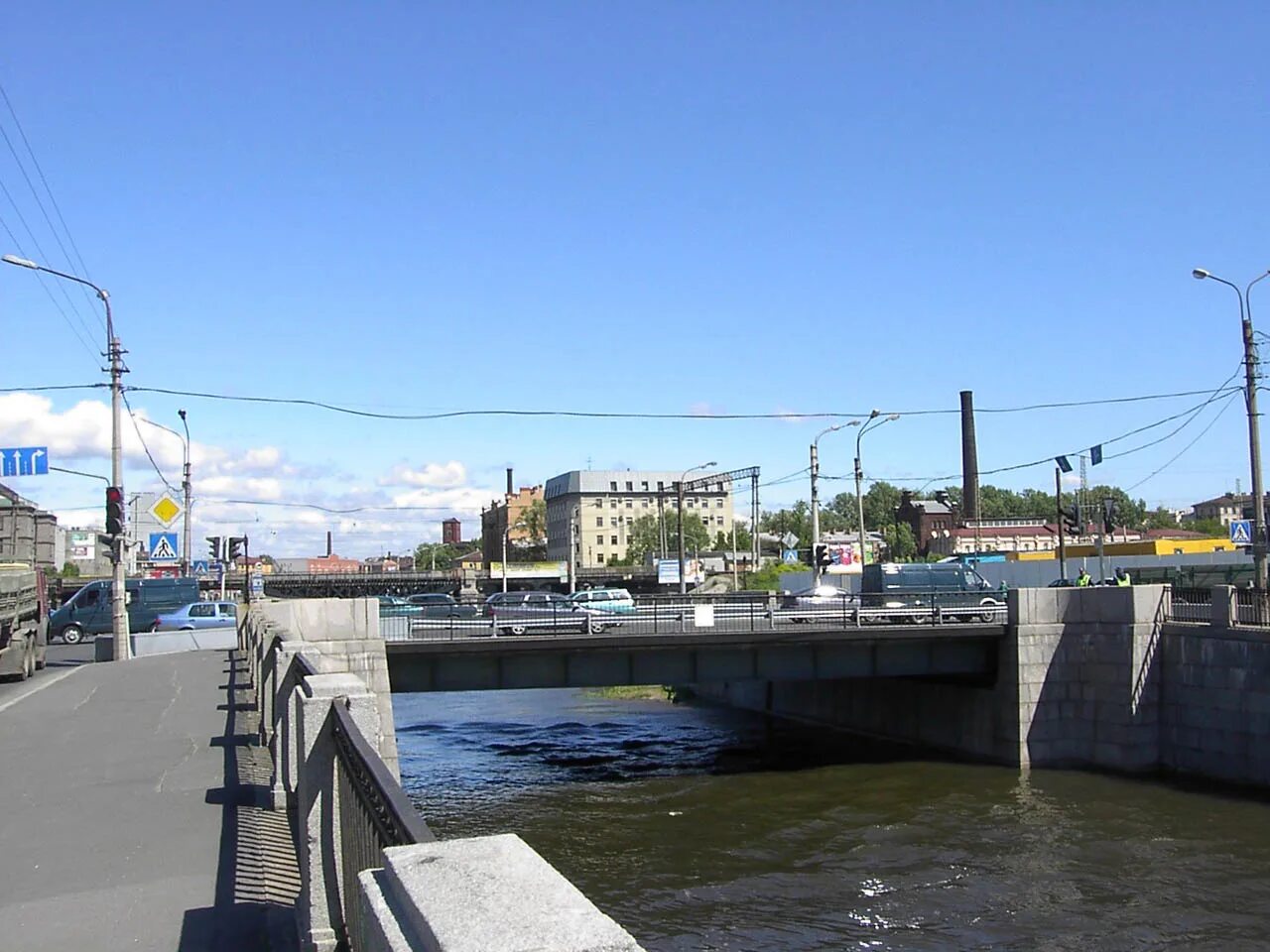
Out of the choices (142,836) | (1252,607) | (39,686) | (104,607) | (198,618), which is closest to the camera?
(142,836)

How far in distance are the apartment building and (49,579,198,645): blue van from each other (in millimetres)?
118540

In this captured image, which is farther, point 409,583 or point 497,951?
point 409,583

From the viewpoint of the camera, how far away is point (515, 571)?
12475 cm

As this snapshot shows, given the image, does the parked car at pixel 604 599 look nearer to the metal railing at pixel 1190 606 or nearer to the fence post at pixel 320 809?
the metal railing at pixel 1190 606

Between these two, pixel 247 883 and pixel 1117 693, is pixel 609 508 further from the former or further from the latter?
pixel 247 883

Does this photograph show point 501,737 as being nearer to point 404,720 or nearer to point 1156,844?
point 404,720

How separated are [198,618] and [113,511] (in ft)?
50.5

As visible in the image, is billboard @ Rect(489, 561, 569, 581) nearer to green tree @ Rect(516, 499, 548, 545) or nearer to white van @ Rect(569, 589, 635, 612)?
green tree @ Rect(516, 499, 548, 545)

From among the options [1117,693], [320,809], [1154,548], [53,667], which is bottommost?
[1117,693]

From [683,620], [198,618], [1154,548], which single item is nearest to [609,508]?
[1154,548]

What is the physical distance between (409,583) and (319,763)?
11499cm

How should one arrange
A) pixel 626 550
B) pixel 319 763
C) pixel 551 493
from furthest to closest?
pixel 551 493, pixel 626 550, pixel 319 763

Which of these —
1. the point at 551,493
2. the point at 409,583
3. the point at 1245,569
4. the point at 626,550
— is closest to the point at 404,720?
the point at 1245,569

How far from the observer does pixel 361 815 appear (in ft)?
17.0
